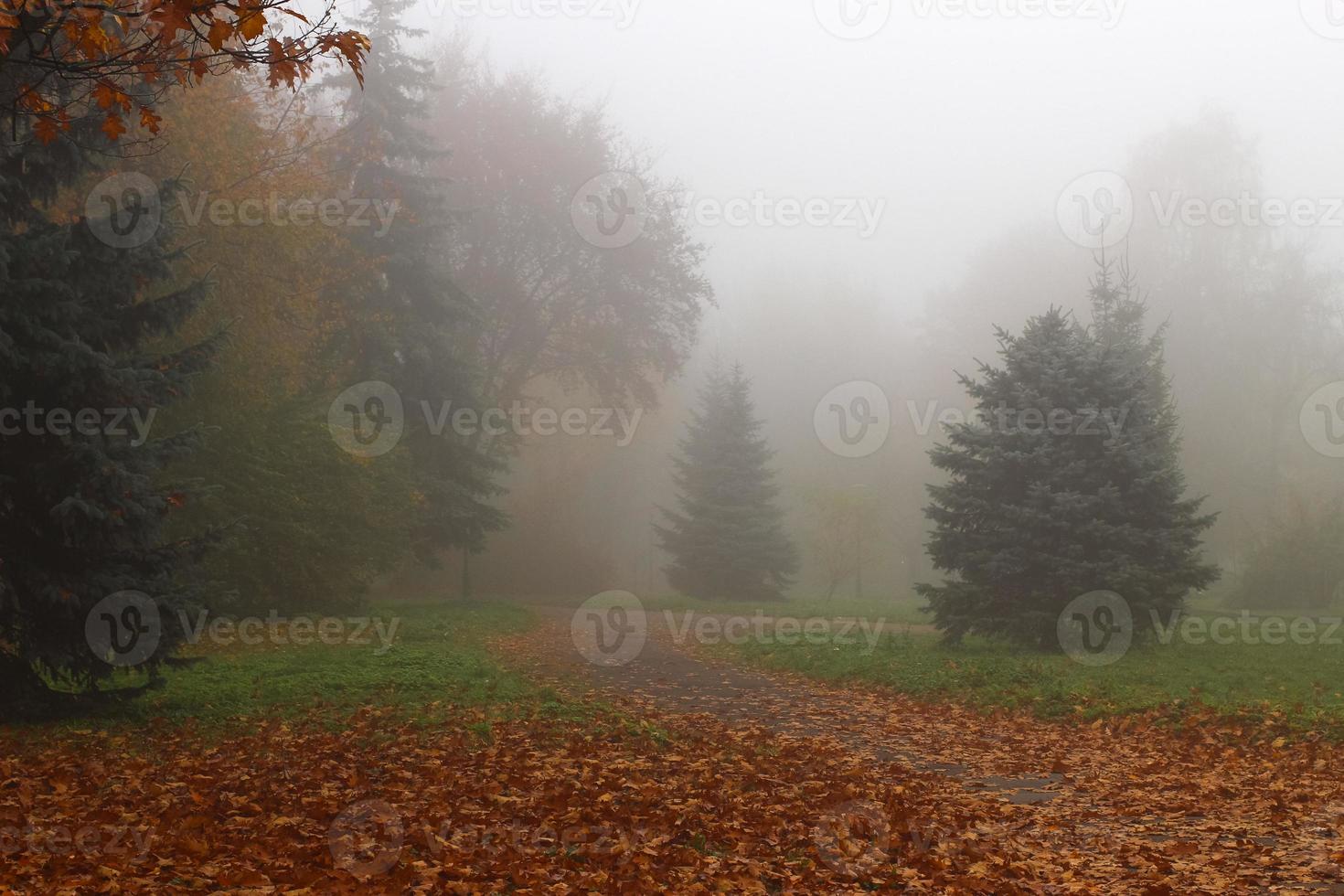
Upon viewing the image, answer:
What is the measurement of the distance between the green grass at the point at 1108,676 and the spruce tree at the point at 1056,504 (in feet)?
3.05

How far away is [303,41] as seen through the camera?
555 centimetres

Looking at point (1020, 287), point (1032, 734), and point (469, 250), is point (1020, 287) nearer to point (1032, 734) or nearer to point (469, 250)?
point (469, 250)

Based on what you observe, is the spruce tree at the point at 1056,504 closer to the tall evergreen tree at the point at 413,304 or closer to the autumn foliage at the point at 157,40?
the tall evergreen tree at the point at 413,304

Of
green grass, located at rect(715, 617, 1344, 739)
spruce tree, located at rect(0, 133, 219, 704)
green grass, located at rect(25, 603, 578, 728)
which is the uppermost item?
spruce tree, located at rect(0, 133, 219, 704)

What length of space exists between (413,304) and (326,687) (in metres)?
17.1

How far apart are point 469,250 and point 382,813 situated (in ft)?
98.7

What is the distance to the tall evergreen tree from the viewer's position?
25.6 m

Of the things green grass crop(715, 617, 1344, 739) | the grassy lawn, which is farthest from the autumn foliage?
the grassy lawn

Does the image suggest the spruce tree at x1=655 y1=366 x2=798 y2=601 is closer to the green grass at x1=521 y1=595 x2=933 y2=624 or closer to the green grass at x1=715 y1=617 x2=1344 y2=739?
the green grass at x1=521 y1=595 x2=933 y2=624

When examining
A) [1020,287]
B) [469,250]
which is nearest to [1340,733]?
[469,250]

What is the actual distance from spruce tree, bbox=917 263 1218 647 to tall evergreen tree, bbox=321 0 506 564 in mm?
14037

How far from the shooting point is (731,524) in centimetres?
3469

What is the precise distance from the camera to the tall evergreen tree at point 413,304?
84.1ft

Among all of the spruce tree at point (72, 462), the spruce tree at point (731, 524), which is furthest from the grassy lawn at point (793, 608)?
the spruce tree at point (72, 462)
